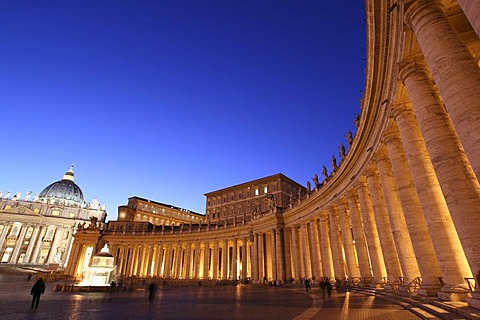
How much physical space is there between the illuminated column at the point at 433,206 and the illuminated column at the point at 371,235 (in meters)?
9.63

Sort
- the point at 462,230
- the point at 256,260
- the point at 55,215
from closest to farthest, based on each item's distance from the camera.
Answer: the point at 462,230 < the point at 256,260 < the point at 55,215

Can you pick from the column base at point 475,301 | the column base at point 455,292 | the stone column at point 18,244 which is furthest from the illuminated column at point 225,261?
the stone column at point 18,244

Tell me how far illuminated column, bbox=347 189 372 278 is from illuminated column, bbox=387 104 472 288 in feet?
39.5

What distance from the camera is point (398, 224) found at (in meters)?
16.3

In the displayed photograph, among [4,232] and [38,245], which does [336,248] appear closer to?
[38,245]

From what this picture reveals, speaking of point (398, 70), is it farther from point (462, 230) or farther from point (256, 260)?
point (256, 260)

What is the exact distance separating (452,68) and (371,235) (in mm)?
16471

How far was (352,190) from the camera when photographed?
25125 mm

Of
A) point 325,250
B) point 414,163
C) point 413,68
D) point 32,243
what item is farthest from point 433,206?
point 32,243

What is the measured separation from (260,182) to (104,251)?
49.9m

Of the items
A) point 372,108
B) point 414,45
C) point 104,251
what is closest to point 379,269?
point 372,108

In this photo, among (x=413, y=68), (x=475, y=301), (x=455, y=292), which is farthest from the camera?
(x=413, y=68)

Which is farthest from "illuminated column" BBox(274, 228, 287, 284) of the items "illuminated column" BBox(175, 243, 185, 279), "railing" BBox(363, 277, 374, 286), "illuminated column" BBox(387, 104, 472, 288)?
"illuminated column" BBox(387, 104, 472, 288)

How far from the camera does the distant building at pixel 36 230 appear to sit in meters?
102
